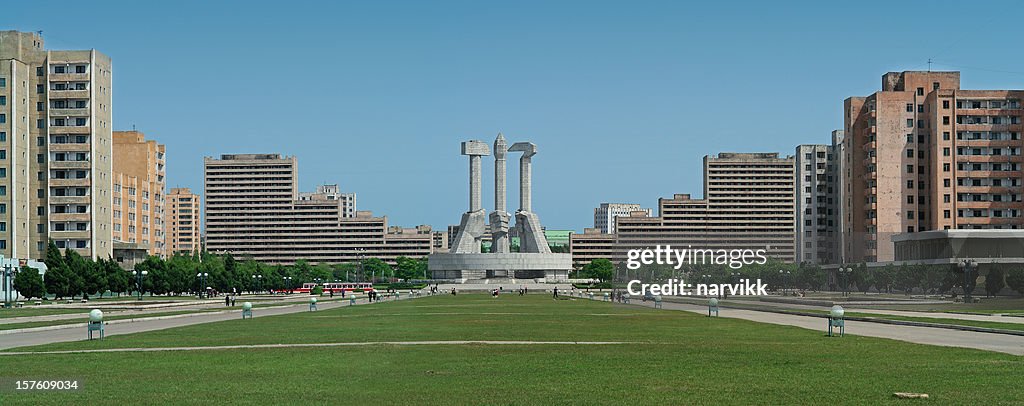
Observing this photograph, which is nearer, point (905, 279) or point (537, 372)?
point (537, 372)

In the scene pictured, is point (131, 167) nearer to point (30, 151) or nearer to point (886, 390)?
point (30, 151)

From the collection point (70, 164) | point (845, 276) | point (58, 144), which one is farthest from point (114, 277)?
point (845, 276)

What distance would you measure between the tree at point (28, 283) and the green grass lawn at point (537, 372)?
5787cm

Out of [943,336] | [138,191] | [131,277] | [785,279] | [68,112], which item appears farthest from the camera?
[138,191]

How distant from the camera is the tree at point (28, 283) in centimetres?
8738

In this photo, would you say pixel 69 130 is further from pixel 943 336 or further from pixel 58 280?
pixel 943 336

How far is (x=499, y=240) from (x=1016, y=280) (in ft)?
388

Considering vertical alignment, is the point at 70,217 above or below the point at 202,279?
above

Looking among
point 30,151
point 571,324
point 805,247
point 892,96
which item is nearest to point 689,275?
point 571,324

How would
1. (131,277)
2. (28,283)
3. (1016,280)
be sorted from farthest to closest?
1. (131,277)
2. (28,283)
3. (1016,280)

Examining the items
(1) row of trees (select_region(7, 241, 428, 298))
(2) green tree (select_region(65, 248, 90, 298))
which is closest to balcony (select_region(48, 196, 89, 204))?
(1) row of trees (select_region(7, 241, 428, 298))

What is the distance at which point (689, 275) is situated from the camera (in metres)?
95.9

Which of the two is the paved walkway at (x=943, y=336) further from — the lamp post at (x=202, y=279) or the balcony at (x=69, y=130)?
the balcony at (x=69, y=130)
